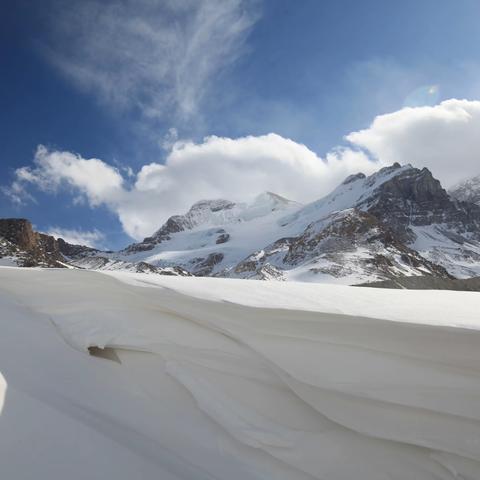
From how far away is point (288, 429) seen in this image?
1630 millimetres

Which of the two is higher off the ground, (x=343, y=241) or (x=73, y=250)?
(x=343, y=241)

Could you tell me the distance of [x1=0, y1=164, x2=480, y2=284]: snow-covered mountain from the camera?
217ft

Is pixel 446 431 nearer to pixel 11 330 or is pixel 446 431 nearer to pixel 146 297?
pixel 146 297

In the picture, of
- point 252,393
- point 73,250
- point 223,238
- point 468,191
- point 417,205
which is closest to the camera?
point 252,393

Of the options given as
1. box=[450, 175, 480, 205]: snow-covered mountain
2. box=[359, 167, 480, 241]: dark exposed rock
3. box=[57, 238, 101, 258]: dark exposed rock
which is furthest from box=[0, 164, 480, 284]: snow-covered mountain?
box=[450, 175, 480, 205]: snow-covered mountain

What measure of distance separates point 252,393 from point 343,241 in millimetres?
79778

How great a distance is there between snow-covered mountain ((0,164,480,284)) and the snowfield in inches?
2100

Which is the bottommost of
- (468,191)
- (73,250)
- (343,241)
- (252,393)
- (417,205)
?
(252,393)

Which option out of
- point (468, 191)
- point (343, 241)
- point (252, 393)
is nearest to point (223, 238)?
point (343, 241)

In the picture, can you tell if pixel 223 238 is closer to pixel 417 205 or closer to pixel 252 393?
pixel 417 205

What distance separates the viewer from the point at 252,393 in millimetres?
1777

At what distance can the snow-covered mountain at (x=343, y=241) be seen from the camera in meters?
66.2

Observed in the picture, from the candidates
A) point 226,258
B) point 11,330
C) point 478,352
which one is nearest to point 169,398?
point 11,330

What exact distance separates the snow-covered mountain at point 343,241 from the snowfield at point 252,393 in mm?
53330
